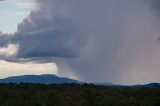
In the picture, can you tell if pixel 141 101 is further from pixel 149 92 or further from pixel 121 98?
pixel 149 92

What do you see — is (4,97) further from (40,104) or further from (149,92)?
(149,92)

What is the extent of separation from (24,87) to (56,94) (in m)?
27.5

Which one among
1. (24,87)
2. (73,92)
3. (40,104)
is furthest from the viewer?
(24,87)

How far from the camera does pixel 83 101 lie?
146 m

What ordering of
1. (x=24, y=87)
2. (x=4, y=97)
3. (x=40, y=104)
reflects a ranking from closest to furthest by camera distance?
(x=40, y=104), (x=4, y=97), (x=24, y=87)

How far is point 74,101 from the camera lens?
480 ft

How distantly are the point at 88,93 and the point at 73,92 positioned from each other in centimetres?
589

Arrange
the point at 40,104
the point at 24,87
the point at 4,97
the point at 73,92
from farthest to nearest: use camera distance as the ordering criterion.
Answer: the point at 24,87 < the point at 73,92 < the point at 4,97 < the point at 40,104

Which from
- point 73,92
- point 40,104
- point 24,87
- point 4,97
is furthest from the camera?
point 24,87

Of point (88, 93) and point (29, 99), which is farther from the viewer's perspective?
point (88, 93)

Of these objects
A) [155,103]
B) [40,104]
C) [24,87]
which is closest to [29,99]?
[40,104]

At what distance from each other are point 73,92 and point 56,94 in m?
9.70

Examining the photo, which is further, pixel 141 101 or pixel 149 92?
pixel 149 92

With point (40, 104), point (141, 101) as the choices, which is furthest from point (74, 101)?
point (141, 101)
